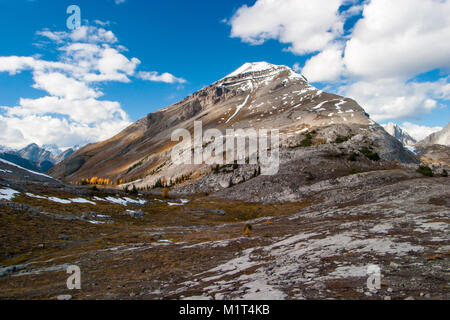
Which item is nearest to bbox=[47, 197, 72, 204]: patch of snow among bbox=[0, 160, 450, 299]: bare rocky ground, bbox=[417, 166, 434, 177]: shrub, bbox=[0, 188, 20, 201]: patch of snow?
bbox=[0, 188, 20, 201]: patch of snow

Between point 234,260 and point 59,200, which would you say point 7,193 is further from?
point 234,260

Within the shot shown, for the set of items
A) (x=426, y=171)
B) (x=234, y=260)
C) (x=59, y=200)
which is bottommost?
(x=234, y=260)

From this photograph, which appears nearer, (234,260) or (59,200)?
(234,260)

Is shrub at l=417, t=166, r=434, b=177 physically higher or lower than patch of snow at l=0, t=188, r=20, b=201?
higher

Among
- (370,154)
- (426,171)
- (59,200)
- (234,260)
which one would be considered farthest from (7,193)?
(370,154)

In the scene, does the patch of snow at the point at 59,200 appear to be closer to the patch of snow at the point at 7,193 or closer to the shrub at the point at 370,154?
the patch of snow at the point at 7,193

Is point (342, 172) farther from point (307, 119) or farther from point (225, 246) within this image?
point (307, 119)

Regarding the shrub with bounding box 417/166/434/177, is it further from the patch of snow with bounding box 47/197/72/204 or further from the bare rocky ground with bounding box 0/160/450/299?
the patch of snow with bounding box 47/197/72/204

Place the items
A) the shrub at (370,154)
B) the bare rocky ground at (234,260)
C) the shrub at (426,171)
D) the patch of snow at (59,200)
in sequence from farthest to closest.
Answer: the shrub at (370,154) < the shrub at (426,171) < the patch of snow at (59,200) < the bare rocky ground at (234,260)

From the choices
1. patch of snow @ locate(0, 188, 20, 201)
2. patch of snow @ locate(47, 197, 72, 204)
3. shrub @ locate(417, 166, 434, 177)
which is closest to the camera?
patch of snow @ locate(0, 188, 20, 201)

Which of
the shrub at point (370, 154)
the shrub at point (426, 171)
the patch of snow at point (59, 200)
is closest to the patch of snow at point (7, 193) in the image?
the patch of snow at point (59, 200)

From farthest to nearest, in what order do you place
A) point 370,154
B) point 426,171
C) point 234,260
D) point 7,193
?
point 370,154 → point 426,171 → point 7,193 → point 234,260

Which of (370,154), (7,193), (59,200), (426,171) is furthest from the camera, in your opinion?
(370,154)
